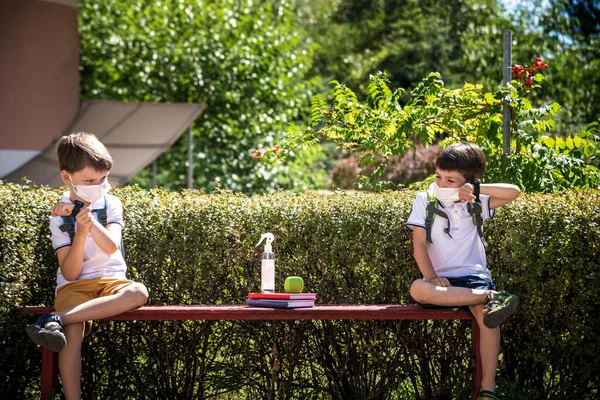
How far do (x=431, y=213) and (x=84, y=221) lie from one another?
1775 millimetres

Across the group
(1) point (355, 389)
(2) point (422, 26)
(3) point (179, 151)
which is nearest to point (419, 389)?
(1) point (355, 389)

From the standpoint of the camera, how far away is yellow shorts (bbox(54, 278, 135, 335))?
405 centimetres

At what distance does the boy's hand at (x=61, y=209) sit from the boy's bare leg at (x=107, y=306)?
1.53ft

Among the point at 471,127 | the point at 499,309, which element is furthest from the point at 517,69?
the point at 499,309

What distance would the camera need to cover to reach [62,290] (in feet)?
13.5

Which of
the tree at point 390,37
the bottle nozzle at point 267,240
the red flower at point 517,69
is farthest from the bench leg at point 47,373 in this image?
the tree at point 390,37

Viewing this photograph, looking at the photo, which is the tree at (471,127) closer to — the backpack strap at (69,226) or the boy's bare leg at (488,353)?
the boy's bare leg at (488,353)

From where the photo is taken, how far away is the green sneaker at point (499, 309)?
3.88 m

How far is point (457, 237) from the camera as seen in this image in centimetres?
426

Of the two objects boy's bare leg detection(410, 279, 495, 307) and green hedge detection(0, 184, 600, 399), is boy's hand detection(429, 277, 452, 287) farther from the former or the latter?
green hedge detection(0, 184, 600, 399)

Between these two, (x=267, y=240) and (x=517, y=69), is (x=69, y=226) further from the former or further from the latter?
(x=517, y=69)

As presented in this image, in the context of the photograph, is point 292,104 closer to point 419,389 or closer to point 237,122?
point 237,122

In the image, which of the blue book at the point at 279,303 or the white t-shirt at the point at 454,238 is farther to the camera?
the white t-shirt at the point at 454,238

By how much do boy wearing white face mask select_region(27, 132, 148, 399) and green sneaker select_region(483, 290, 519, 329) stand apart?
1698 mm
